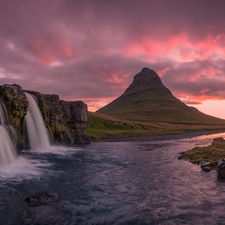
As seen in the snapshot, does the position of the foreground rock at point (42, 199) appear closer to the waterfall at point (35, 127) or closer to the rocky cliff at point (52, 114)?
the rocky cliff at point (52, 114)

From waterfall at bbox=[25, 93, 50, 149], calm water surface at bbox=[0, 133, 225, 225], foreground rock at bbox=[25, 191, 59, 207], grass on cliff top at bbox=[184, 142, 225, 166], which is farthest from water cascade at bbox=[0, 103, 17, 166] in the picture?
grass on cliff top at bbox=[184, 142, 225, 166]

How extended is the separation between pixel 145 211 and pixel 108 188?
5.01 meters

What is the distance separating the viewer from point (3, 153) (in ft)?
73.6

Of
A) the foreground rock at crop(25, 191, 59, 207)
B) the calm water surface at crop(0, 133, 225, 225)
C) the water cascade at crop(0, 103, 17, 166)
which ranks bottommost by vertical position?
the calm water surface at crop(0, 133, 225, 225)

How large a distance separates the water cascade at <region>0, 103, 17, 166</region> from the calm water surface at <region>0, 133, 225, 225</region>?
1.73 metres

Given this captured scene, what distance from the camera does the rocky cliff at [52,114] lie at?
28.3 m

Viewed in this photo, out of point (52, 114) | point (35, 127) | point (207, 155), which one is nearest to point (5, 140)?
point (35, 127)

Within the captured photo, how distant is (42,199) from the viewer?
490 inches

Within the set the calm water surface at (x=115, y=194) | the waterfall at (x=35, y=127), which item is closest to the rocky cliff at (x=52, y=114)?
the waterfall at (x=35, y=127)

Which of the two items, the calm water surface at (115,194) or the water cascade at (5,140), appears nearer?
the calm water surface at (115,194)

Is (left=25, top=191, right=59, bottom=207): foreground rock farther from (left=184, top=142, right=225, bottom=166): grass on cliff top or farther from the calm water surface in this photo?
(left=184, top=142, right=225, bottom=166): grass on cliff top

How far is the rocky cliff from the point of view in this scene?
2828 centimetres

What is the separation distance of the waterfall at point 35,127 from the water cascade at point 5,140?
21.0 feet

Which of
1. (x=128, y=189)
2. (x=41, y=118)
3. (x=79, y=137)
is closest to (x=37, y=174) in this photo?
(x=128, y=189)
